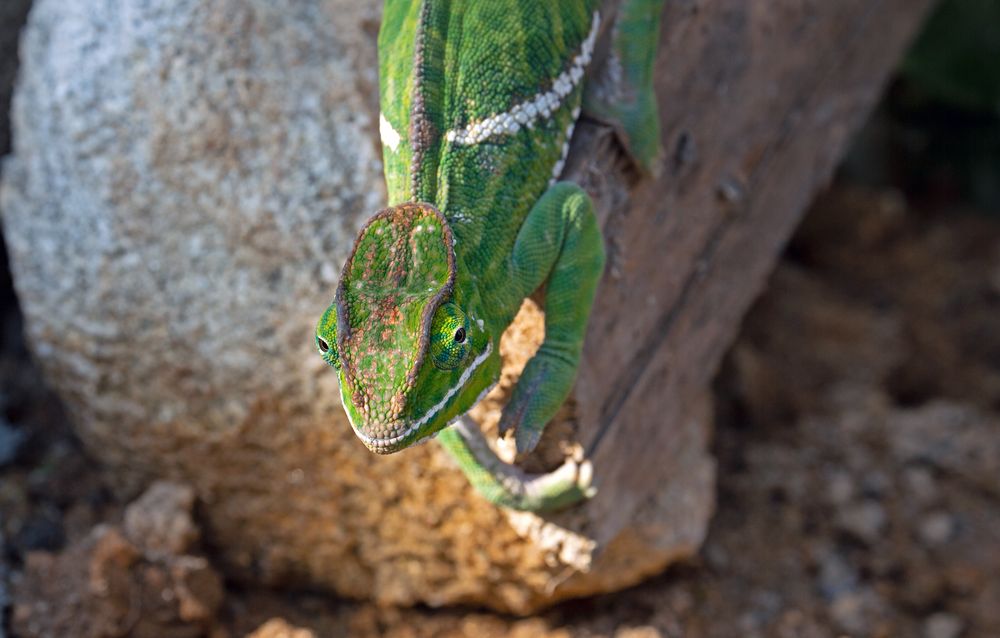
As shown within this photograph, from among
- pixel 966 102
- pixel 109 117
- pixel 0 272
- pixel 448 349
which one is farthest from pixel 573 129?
pixel 966 102

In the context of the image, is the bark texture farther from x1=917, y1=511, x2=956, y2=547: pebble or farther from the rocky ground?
x1=917, y1=511, x2=956, y2=547: pebble

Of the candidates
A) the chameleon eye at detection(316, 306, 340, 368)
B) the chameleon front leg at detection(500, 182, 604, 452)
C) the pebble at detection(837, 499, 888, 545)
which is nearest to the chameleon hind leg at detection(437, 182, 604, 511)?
the chameleon front leg at detection(500, 182, 604, 452)

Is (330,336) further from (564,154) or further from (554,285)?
(564,154)

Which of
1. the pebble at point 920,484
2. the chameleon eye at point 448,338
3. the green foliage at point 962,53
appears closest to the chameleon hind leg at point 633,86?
the chameleon eye at point 448,338

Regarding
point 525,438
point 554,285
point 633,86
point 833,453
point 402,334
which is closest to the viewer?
point 402,334

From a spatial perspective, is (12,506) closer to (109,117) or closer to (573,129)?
(109,117)

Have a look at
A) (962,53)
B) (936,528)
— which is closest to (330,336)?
(936,528)

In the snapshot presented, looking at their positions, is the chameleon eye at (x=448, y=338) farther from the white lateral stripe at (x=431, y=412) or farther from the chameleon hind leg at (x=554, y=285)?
the chameleon hind leg at (x=554, y=285)
